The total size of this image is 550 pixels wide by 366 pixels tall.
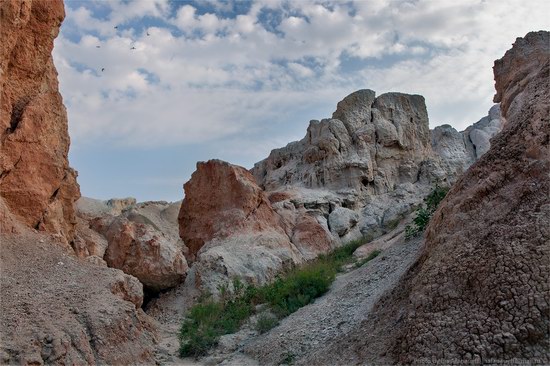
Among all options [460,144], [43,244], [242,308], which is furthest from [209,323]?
[460,144]

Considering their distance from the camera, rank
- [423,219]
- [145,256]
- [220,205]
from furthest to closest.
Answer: [220,205]
[145,256]
[423,219]

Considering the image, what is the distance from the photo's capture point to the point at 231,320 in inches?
468

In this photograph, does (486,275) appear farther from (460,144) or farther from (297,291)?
(460,144)

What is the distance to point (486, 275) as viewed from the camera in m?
5.84

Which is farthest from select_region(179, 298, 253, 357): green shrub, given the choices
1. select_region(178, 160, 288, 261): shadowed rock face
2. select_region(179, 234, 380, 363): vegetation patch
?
select_region(178, 160, 288, 261): shadowed rock face

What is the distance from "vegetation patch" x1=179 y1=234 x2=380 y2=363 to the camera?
10719mm

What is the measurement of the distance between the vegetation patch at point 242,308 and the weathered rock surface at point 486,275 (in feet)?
12.4

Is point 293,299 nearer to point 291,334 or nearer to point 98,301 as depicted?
point 291,334

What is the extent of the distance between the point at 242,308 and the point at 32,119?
631 centimetres

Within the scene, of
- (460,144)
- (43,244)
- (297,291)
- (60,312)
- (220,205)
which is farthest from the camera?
(460,144)

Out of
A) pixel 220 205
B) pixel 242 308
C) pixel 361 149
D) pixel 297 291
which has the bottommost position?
pixel 242 308

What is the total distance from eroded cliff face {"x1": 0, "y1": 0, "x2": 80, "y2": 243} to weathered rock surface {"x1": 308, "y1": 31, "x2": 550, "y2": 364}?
23.9 ft

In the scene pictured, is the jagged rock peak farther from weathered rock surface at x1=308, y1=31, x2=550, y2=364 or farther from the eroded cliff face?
weathered rock surface at x1=308, y1=31, x2=550, y2=364

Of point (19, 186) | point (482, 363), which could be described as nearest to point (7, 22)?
point (19, 186)
